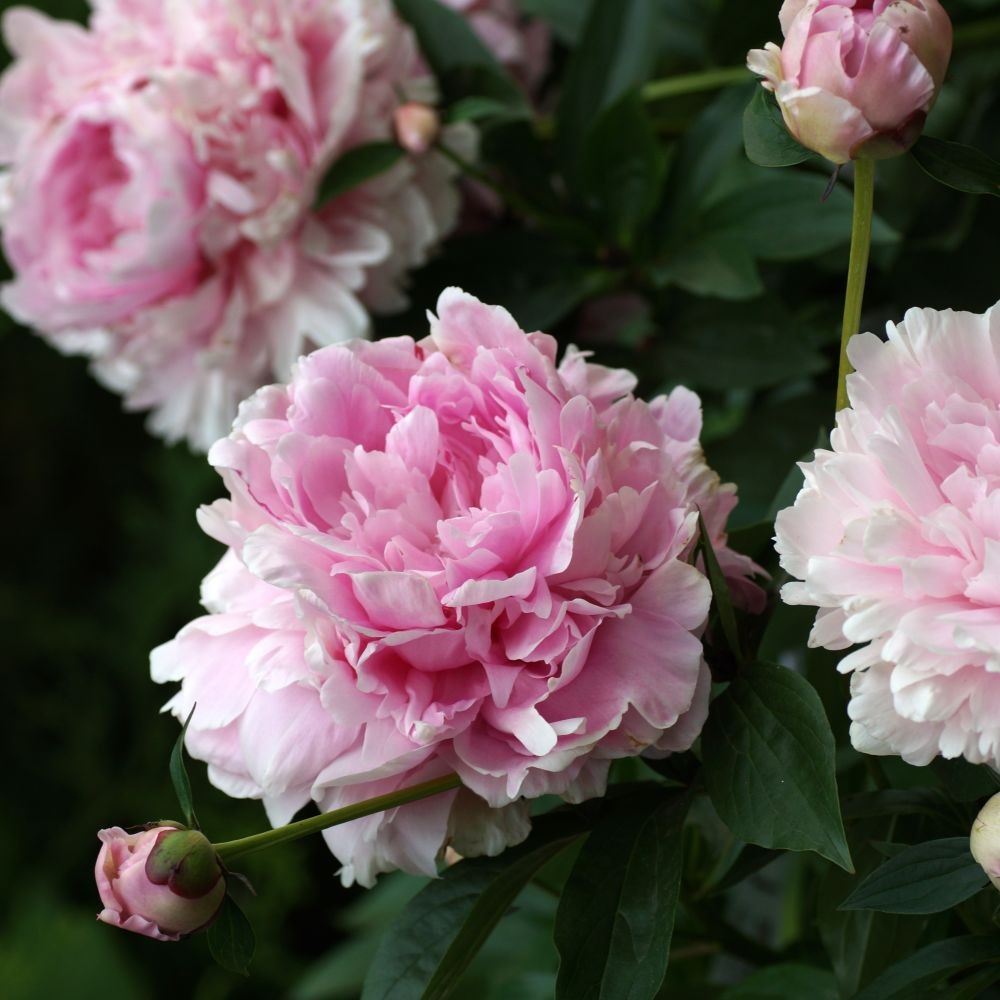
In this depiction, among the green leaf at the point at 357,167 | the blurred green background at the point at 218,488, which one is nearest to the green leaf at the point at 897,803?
the blurred green background at the point at 218,488

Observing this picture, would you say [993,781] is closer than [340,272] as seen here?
Yes

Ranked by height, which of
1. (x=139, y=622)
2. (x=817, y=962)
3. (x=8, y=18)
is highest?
(x=8, y=18)

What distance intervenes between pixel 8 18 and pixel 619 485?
320 mm

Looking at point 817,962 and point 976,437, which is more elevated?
point 976,437

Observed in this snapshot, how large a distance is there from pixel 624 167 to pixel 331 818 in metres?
0.26

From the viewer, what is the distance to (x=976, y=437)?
7.9 inches

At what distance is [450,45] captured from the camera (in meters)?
0.43

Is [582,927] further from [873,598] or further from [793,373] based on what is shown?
[793,373]

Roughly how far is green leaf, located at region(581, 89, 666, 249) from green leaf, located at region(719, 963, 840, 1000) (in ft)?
0.75

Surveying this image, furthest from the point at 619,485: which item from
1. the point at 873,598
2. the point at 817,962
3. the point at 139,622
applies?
the point at 139,622

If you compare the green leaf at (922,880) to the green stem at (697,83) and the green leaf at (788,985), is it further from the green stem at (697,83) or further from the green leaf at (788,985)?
the green stem at (697,83)

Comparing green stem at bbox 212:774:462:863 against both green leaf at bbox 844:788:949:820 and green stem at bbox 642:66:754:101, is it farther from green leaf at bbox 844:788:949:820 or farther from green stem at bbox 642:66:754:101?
green stem at bbox 642:66:754:101

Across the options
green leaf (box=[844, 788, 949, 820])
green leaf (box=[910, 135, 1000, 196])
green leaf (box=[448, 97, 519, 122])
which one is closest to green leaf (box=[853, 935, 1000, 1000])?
green leaf (box=[844, 788, 949, 820])

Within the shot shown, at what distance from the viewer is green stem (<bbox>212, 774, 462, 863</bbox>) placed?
0.69 ft
